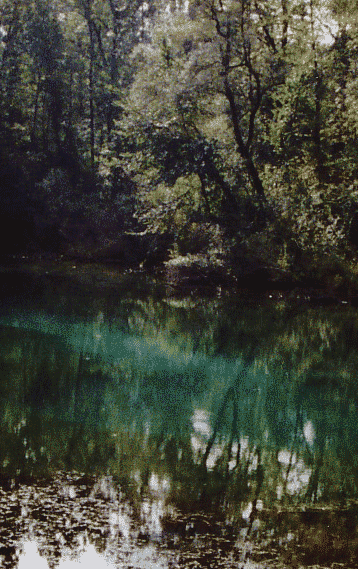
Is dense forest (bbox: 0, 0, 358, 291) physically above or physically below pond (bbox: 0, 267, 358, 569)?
above

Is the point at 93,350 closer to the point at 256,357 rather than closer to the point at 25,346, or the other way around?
the point at 25,346

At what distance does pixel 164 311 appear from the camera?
21.9 m

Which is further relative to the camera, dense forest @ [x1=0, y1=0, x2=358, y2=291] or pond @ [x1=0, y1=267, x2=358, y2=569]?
dense forest @ [x1=0, y1=0, x2=358, y2=291]

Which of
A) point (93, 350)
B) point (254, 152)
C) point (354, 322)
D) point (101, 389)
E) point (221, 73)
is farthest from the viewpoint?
point (254, 152)

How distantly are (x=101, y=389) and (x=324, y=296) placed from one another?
14892 millimetres

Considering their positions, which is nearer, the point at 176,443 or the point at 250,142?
the point at 176,443

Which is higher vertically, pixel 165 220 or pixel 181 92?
pixel 181 92

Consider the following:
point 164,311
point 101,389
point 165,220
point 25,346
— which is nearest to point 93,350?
point 25,346

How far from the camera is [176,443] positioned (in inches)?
365

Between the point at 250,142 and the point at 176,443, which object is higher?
the point at 250,142

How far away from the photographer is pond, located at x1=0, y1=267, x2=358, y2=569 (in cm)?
614

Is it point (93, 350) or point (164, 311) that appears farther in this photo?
point (164, 311)

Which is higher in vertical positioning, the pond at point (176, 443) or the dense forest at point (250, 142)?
the dense forest at point (250, 142)

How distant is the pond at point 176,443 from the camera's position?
614 centimetres
